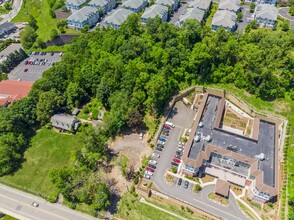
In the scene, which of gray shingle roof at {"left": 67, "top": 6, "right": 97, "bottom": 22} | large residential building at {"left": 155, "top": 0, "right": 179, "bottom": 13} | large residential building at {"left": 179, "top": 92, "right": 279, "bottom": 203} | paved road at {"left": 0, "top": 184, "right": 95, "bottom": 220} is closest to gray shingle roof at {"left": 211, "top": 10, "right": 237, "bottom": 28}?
large residential building at {"left": 155, "top": 0, "right": 179, "bottom": 13}

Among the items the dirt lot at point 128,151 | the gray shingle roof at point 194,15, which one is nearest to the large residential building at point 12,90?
the dirt lot at point 128,151

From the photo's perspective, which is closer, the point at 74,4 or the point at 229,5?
the point at 229,5

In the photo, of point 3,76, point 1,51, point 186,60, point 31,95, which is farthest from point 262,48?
point 1,51

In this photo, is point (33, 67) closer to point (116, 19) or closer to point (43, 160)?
point (116, 19)

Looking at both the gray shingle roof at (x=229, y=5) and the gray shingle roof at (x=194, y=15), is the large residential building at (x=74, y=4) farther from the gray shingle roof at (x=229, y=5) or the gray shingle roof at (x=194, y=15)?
the gray shingle roof at (x=229, y=5)

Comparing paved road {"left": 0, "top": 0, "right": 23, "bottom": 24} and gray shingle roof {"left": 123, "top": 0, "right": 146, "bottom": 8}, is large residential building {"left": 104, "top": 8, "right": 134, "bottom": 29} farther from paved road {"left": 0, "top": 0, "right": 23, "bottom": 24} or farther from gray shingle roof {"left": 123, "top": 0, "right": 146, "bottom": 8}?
paved road {"left": 0, "top": 0, "right": 23, "bottom": 24}

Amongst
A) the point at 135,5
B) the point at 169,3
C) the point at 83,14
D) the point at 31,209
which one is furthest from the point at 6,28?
the point at 31,209
